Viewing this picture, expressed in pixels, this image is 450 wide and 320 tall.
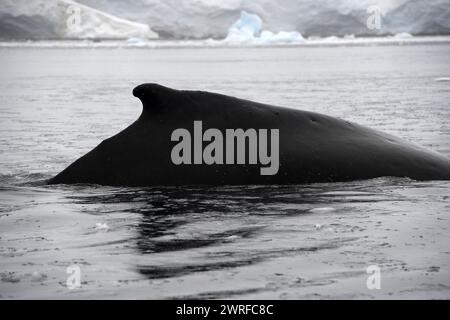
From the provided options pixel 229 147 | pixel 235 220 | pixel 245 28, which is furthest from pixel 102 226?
pixel 245 28

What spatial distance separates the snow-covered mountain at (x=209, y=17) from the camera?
71388mm

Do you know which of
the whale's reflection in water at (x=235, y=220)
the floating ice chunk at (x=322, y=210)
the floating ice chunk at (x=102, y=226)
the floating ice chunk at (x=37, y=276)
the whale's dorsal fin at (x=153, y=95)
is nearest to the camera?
the floating ice chunk at (x=37, y=276)

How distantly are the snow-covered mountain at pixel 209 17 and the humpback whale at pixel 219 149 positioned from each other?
62.9m

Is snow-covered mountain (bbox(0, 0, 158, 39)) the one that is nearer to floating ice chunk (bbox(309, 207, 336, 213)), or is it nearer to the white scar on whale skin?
the white scar on whale skin

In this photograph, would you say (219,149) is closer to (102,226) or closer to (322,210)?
(322,210)

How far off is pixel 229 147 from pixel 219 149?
0.08 meters

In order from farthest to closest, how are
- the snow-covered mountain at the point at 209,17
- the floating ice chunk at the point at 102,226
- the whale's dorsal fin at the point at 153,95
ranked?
1. the snow-covered mountain at the point at 209,17
2. the whale's dorsal fin at the point at 153,95
3. the floating ice chunk at the point at 102,226

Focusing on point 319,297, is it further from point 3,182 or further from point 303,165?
point 3,182

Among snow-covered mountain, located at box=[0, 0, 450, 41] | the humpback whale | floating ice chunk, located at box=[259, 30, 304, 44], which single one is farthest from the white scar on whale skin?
snow-covered mountain, located at box=[0, 0, 450, 41]

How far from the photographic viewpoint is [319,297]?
4.07 m

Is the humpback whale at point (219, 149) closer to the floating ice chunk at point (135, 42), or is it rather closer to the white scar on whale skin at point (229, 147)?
the white scar on whale skin at point (229, 147)

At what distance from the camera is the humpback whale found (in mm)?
6703

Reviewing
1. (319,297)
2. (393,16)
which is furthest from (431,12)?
(319,297)

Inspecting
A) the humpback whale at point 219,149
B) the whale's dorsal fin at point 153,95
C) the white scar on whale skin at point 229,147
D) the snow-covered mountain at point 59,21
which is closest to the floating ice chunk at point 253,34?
the snow-covered mountain at point 59,21
